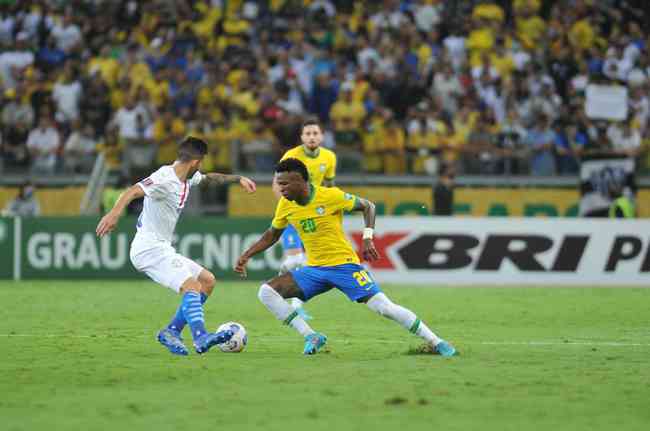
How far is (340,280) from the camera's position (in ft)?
37.8

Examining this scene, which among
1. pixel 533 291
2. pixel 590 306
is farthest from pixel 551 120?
pixel 590 306

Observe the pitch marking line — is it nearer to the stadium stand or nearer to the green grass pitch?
the green grass pitch

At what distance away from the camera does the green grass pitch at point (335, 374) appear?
309 inches

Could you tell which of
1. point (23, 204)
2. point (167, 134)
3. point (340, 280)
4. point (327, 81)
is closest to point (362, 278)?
point (340, 280)

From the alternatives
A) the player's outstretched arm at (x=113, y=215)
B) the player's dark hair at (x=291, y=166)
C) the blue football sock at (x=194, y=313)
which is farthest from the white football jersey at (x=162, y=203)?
the player's dark hair at (x=291, y=166)

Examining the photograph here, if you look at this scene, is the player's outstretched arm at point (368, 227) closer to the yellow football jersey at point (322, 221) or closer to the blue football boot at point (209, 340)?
the yellow football jersey at point (322, 221)

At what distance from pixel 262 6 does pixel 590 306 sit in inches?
510

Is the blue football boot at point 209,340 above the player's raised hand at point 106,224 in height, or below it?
below

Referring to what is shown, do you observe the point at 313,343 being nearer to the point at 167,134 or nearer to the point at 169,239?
the point at 169,239

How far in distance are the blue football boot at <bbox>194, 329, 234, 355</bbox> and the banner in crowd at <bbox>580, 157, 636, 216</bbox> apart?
42.1 ft

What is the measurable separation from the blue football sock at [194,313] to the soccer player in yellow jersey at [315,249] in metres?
0.54

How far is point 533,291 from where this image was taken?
2112cm

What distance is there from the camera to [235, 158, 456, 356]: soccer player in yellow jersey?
1143 centimetres

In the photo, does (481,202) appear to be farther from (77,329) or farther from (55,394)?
(55,394)
